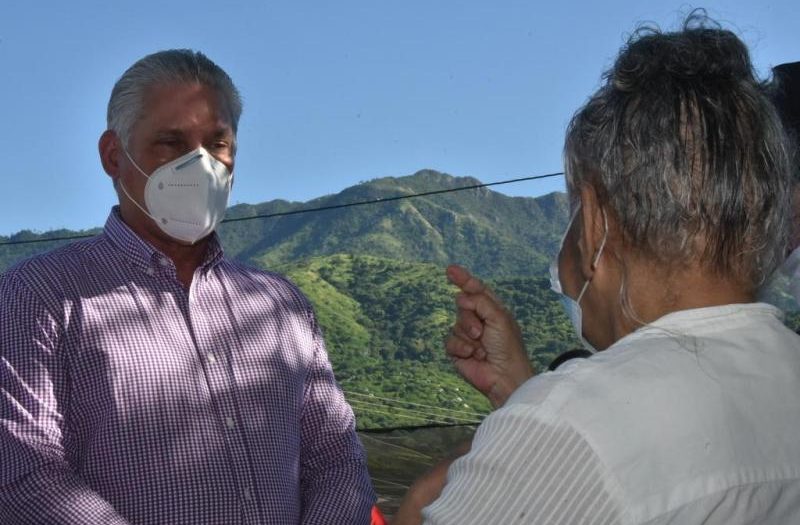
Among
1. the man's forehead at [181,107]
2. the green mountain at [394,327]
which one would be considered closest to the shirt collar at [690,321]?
the man's forehead at [181,107]

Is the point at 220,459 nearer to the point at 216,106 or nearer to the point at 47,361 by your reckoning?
the point at 47,361

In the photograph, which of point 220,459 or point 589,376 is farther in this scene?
point 220,459

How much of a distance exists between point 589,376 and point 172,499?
1.36 metres

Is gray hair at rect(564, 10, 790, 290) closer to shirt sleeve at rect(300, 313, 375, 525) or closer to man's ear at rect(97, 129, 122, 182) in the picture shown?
shirt sleeve at rect(300, 313, 375, 525)

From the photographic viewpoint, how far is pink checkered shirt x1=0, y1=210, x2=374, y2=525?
2248 mm

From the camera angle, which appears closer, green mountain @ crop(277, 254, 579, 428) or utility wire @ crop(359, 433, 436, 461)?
utility wire @ crop(359, 433, 436, 461)

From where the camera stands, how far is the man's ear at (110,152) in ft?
9.00

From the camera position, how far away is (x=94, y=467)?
230cm

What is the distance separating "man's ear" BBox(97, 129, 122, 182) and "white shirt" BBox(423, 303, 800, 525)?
5.64 ft

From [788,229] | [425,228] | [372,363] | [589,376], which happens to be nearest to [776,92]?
[788,229]

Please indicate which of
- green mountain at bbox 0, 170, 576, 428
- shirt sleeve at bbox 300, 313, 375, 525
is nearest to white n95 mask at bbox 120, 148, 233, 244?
shirt sleeve at bbox 300, 313, 375, 525

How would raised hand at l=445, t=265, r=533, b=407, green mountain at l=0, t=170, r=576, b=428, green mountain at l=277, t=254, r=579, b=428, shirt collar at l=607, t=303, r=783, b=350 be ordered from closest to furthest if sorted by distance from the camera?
shirt collar at l=607, t=303, r=783, b=350
raised hand at l=445, t=265, r=533, b=407
green mountain at l=0, t=170, r=576, b=428
green mountain at l=277, t=254, r=579, b=428

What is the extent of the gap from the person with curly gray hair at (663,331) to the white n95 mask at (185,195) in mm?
1392

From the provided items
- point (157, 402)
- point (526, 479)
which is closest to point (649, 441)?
point (526, 479)
